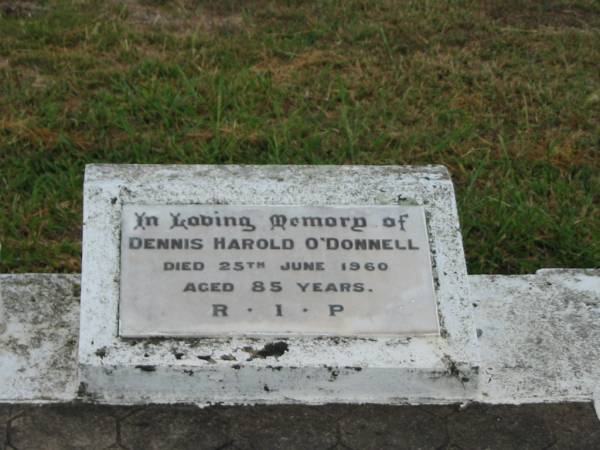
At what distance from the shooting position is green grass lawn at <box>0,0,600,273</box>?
3.54 meters

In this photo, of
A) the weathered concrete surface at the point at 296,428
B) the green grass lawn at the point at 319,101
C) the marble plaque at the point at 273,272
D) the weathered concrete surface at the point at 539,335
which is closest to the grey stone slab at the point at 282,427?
the weathered concrete surface at the point at 296,428

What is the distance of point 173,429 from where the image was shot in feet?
8.50

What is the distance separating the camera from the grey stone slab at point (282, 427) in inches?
101

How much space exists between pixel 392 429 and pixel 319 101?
188 cm

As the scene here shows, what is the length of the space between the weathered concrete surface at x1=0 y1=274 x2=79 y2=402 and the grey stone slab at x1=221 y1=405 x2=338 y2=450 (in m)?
0.44

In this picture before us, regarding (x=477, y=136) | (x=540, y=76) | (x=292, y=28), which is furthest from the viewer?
(x=292, y=28)

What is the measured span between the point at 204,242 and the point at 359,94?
175 centimetres

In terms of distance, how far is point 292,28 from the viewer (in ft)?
15.5

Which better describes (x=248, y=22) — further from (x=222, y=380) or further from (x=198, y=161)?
(x=222, y=380)

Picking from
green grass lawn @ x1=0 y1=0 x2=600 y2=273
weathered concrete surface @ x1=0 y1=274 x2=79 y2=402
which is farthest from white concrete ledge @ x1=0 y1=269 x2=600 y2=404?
green grass lawn @ x1=0 y1=0 x2=600 y2=273

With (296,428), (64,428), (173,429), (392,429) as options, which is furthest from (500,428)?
(64,428)

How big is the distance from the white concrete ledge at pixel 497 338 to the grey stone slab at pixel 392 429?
4 centimetres

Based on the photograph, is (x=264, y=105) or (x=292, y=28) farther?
(x=292, y=28)

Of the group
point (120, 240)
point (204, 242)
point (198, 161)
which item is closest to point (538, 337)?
point (204, 242)
